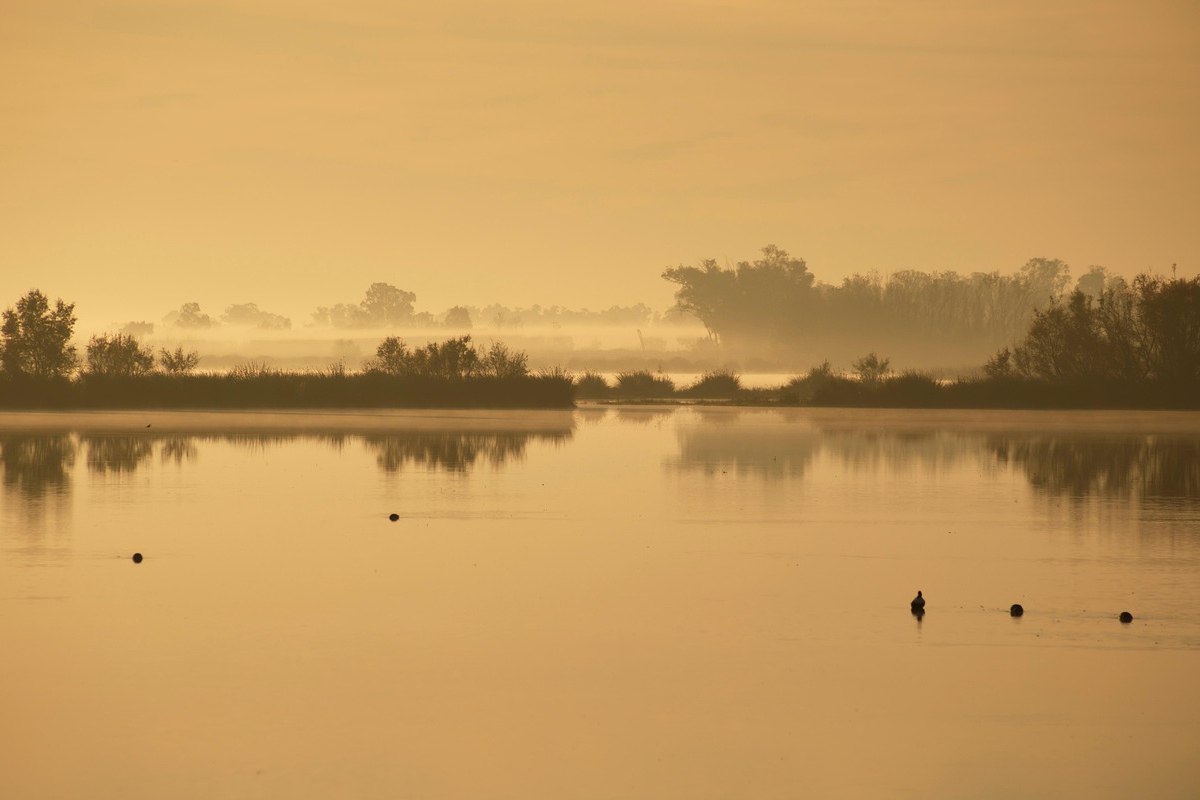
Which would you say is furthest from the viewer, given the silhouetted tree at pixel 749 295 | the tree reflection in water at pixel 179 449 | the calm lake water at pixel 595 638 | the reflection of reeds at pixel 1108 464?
the silhouetted tree at pixel 749 295

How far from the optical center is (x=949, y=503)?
21.3m

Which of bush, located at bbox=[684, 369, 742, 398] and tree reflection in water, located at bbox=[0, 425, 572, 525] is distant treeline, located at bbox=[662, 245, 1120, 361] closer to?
bush, located at bbox=[684, 369, 742, 398]

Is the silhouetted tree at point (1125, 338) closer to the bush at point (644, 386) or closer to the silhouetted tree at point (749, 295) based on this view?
the bush at point (644, 386)

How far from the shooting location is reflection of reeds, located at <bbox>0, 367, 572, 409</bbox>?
53.8m

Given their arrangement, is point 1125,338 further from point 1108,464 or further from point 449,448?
point 449,448

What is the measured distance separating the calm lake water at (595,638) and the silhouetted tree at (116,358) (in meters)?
33.8

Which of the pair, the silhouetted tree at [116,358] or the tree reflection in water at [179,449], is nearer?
the tree reflection in water at [179,449]

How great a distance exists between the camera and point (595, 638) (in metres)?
11.6

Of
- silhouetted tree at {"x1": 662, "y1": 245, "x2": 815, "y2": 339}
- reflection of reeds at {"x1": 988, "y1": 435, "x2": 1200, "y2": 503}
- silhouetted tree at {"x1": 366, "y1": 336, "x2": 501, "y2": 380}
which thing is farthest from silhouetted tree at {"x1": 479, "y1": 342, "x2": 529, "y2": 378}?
silhouetted tree at {"x1": 662, "y1": 245, "x2": 815, "y2": 339}

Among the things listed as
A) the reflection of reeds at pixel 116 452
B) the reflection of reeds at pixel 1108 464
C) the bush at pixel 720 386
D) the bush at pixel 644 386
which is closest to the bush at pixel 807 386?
the bush at pixel 720 386

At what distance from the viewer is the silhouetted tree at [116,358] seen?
185 ft

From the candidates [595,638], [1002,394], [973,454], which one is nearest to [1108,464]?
[973,454]

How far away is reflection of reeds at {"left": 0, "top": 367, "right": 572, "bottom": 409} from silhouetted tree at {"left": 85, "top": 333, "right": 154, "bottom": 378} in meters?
1.29

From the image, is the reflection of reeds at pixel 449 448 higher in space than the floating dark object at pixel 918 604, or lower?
higher
